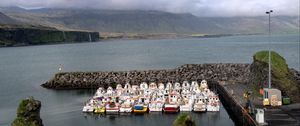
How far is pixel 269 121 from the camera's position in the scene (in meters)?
35.0

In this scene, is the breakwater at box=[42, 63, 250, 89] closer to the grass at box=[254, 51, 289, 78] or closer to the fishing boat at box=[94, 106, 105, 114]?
the fishing boat at box=[94, 106, 105, 114]

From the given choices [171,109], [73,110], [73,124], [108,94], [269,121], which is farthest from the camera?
[108,94]

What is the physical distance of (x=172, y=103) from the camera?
2082 inches

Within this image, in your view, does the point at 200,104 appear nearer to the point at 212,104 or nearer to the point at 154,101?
the point at 212,104

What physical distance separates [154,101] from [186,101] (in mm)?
4163

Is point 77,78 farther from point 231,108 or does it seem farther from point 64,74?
point 231,108

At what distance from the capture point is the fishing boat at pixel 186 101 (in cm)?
5206

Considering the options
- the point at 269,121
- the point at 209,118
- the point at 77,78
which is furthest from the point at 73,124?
the point at 77,78

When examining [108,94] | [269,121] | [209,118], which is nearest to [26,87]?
[108,94]

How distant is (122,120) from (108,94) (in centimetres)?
1055

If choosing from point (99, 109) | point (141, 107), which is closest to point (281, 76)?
point (141, 107)

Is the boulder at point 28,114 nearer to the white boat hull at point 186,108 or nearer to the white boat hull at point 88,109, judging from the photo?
the white boat hull at point 88,109

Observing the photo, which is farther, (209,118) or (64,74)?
(64,74)

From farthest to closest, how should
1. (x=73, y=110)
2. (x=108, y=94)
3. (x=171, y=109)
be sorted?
(x=108, y=94), (x=73, y=110), (x=171, y=109)
